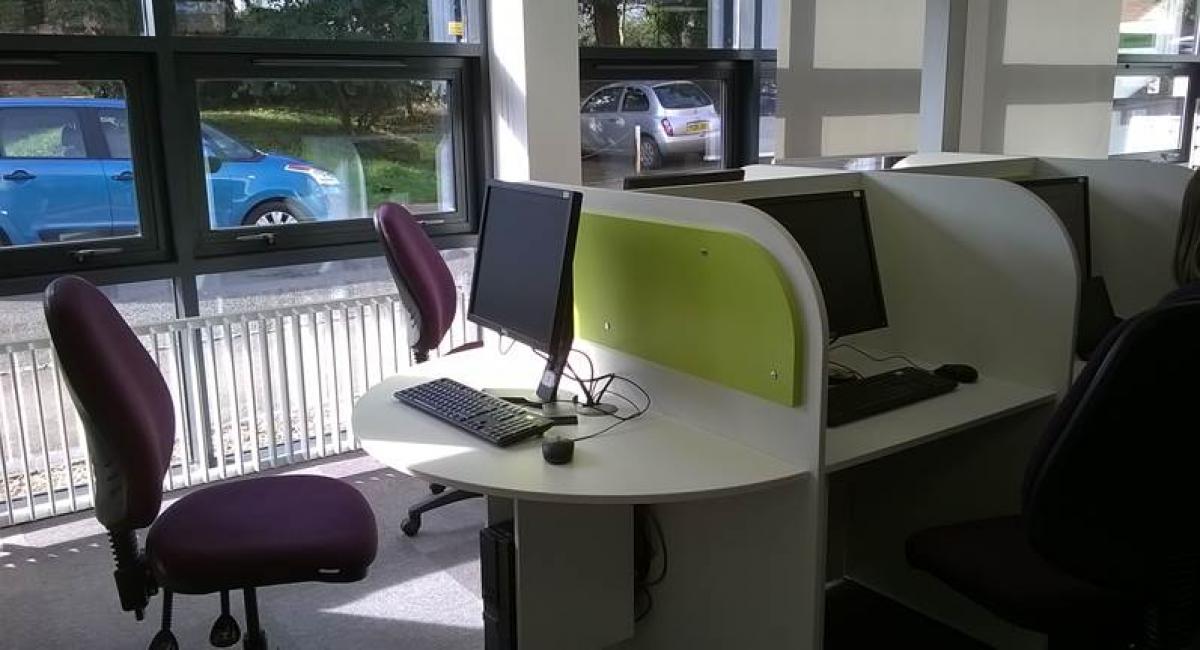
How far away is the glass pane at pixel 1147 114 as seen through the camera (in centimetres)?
645

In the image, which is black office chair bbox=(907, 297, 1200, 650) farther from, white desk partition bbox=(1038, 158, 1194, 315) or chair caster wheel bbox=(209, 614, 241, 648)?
chair caster wheel bbox=(209, 614, 241, 648)

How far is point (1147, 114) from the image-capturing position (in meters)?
6.66

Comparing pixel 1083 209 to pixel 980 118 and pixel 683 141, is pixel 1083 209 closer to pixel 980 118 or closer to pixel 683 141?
pixel 683 141

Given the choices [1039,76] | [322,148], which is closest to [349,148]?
[322,148]

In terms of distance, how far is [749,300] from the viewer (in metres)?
1.85

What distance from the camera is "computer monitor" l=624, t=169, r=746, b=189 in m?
2.46

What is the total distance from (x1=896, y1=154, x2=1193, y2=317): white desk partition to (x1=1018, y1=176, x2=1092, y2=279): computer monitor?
0.07 meters

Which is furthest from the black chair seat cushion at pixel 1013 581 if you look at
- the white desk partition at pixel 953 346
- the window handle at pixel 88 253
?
the window handle at pixel 88 253

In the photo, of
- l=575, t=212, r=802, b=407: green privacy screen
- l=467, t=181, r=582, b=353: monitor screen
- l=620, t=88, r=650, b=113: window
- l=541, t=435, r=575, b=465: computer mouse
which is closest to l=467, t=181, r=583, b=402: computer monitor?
l=467, t=181, r=582, b=353: monitor screen

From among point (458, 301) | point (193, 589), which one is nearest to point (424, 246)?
point (458, 301)

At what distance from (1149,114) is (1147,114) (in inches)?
1.0

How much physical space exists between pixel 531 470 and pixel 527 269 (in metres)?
0.52

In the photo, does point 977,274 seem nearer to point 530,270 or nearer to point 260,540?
point 530,270

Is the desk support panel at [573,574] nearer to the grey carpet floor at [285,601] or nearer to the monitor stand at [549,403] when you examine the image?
the monitor stand at [549,403]
